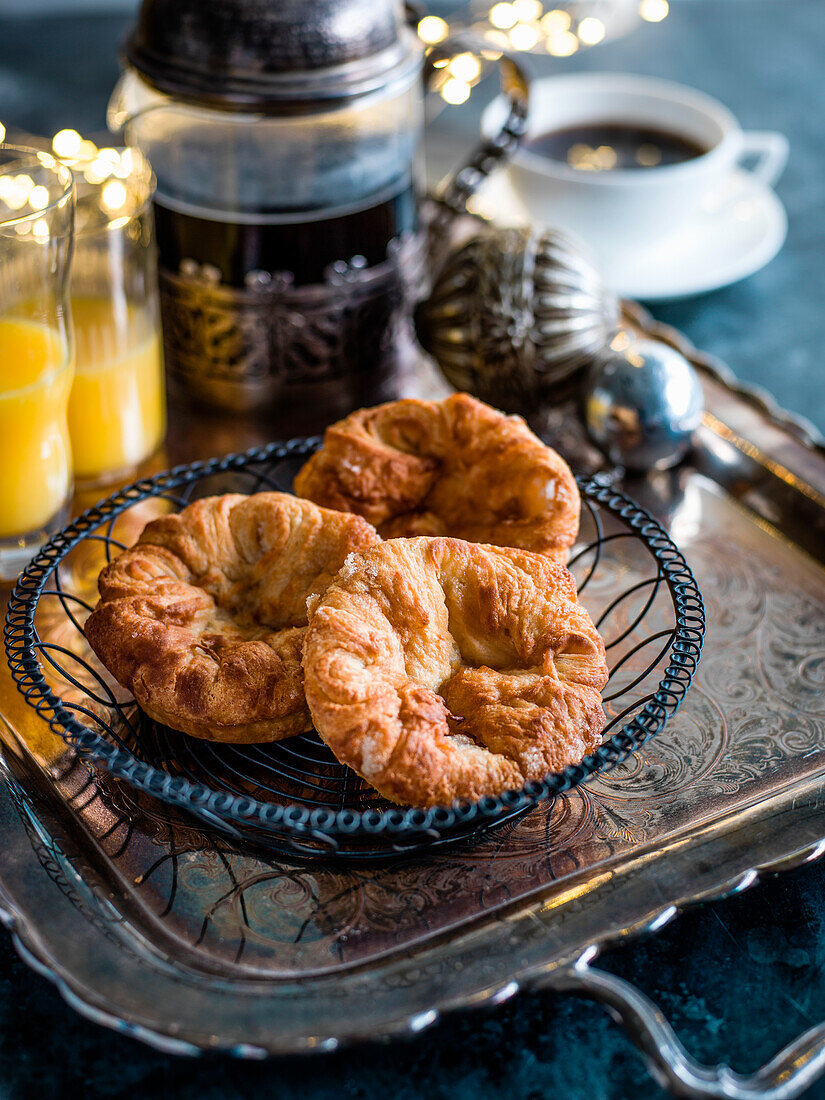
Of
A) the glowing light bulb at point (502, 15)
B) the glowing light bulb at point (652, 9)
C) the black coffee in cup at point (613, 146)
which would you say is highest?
the glowing light bulb at point (502, 15)

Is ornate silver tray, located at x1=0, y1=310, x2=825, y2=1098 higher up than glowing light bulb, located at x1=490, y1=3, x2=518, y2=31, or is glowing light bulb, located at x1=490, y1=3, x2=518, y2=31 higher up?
glowing light bulb, located at x1=490, y1=3, x2=518, y2=31

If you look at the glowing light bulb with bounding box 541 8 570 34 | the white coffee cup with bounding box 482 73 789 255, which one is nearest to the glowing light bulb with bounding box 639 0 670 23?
the glowing light bulb with bounding box 541 8 570 34

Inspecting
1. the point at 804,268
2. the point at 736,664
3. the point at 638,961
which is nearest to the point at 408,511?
the point at 736,664

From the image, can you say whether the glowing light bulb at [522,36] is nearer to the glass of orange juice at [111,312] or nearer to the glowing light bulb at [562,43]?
the glowing light bulb at [562,43]

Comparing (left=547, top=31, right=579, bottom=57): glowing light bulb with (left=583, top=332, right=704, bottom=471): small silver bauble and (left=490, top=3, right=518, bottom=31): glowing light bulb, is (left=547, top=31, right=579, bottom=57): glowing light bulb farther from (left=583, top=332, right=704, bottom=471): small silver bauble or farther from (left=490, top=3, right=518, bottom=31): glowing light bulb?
(left=583, top=332, right=704, bottom=471): small silver bauble

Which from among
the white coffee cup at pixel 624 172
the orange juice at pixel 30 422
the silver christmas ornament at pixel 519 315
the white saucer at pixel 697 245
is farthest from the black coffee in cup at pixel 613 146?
the orange juice at pixel 30 422
